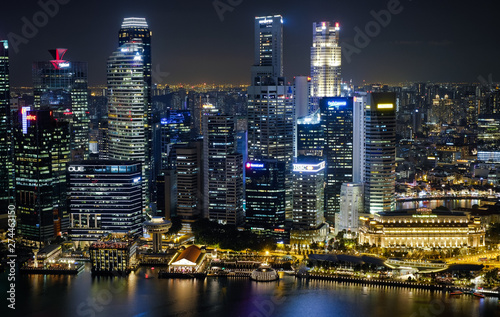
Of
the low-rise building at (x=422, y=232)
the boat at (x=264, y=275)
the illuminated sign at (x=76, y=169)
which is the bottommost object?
the boat at (x=264, y=275)

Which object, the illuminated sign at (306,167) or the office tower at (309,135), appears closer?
the illuminated sign at (306,167)

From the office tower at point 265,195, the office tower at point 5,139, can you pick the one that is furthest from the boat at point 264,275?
the office tower at point 5,139

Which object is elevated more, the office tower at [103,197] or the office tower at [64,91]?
the office tower at [64,91]

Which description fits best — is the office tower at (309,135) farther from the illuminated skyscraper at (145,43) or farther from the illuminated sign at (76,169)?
the illuminated sign at (76,169)

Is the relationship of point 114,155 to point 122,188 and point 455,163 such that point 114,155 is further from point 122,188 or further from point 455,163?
point 455,163

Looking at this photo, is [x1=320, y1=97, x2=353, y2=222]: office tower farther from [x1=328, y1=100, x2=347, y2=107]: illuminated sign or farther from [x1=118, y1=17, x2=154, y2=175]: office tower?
[x1=118, y1=17, x2=154, y2=175]: office tower

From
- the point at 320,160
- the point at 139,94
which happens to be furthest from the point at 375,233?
the point at 139,94
